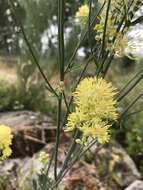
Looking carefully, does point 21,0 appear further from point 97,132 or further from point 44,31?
point 97,132

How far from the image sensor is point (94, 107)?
1.65m

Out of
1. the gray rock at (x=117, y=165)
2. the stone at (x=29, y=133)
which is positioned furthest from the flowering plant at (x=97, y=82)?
the stone at (x=29, y=133)

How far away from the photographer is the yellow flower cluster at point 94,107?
64.3 inches

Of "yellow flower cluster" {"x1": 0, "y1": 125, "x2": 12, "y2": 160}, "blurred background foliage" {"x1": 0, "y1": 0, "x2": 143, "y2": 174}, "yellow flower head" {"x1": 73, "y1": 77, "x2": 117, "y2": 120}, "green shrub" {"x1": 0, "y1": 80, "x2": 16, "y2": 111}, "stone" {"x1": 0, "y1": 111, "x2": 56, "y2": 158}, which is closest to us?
"yellow flower head" {"x1": 73, "y1": 77, "x2": 117, "y2": 120}

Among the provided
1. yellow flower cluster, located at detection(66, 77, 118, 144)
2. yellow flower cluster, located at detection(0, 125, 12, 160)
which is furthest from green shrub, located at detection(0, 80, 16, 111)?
yellow flower cluster, located at detection(66, 77, 118, 144)

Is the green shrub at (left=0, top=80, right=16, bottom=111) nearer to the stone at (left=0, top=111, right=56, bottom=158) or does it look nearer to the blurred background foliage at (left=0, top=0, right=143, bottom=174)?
the blurred background foliage at (left=0, top=0, right=143, bottom=174)

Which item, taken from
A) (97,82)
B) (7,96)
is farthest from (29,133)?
(97,82)

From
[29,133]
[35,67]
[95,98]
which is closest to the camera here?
[95,98]

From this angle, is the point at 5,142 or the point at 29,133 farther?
the point at 29,133

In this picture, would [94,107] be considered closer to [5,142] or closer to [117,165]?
[5,142]

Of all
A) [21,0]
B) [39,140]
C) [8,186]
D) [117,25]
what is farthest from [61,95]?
[21,0]

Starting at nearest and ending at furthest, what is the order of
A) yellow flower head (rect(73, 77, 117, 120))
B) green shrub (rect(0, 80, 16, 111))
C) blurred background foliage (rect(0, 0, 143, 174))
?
yellow flower head (rect(73, 77, 117, 120)) < green shrub (rect(0, 80, 16, 111)) < blurred background foliage (rect(0, 0, 143, 174))

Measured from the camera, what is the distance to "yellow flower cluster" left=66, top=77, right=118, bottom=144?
1.63 m

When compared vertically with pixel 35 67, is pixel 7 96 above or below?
below
